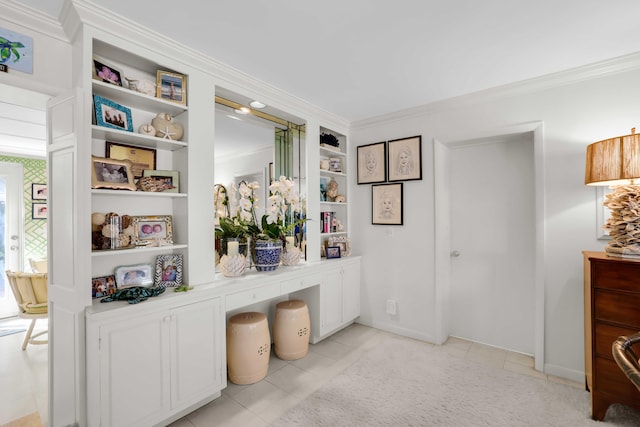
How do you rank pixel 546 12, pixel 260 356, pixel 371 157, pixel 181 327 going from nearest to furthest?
pixel 546 12 < pixel 181 327 < pixel 260 356 < pixel 371 157

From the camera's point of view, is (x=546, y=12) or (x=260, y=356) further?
(x=260, y=356)

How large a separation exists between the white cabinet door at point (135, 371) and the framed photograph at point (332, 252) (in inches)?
74.7

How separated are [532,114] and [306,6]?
220 centimetres

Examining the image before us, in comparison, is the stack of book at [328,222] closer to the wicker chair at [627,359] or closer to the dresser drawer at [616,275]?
the dresser drawer at [616,275]

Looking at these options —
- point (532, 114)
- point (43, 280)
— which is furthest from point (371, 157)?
point (43, 280)

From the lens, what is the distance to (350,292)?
3473 millimetres

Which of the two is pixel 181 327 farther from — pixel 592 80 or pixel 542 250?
pixel 592 80

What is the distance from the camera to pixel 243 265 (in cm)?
240

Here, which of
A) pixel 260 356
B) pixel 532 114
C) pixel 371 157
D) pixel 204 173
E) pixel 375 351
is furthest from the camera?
pixel 371 157

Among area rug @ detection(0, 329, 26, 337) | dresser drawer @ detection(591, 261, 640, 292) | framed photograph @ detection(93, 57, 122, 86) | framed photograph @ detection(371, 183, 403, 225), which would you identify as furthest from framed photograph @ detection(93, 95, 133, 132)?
area rug @ detection(0, 329, 26, 337)

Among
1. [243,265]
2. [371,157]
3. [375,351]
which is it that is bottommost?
[375,351]

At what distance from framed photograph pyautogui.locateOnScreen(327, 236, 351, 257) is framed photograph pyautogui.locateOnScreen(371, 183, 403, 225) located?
0.41 metres

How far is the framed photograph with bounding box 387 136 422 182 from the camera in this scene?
322 centimetres

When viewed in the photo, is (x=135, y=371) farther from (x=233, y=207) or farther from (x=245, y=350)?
(x=233, y=207)
